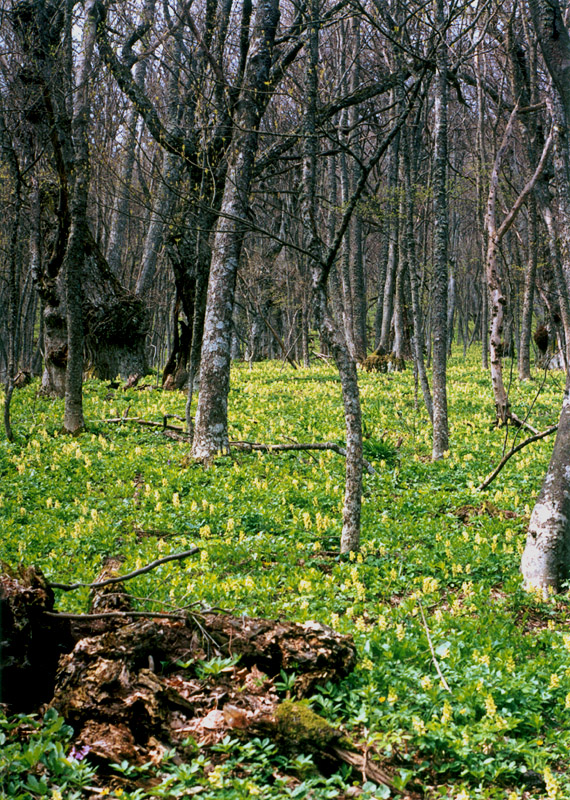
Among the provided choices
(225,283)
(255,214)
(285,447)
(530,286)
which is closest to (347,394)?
(285,447)

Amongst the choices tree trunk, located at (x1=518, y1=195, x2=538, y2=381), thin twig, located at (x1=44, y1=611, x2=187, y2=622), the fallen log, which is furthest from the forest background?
thin twig, located at (x1=44, y1=611, x2=187, y2=622)

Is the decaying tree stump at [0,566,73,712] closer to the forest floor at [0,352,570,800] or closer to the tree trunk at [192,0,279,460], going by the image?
the forest floor at [0,352,570,800]

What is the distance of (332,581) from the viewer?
18.4 ft

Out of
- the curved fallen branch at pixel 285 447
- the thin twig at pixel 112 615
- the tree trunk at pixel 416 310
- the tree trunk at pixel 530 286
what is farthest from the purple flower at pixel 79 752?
the tree trunk at pixel 530 286

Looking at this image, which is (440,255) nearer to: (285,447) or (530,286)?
(285,447)

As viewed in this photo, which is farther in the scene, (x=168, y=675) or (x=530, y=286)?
(x=530, y=286)

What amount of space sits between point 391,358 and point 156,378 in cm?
841

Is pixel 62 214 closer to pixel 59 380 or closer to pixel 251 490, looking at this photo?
pixel 59 380

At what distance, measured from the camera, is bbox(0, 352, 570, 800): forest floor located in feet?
10.6

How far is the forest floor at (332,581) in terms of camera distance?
Answer: 3.22 meters

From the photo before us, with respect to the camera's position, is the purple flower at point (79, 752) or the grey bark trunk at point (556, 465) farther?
the grey bark trunk at point (556, 465)

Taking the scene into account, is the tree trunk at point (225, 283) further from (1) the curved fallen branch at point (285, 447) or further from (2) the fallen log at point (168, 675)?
(2) the fallen log at point (168, 675)

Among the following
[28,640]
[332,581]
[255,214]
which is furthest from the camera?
[255,214]

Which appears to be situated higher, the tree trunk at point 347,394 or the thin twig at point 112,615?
the tree trunk at point 347,394
